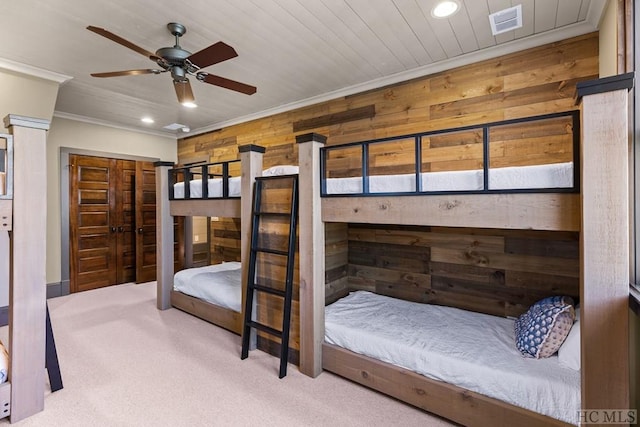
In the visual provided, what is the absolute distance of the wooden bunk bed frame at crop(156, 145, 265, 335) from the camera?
285cm

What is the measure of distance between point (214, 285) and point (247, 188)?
1363 mm

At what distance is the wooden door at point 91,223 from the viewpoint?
4.64m

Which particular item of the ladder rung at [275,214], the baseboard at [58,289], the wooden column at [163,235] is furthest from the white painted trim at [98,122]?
→ the ladder rung at [275,214]

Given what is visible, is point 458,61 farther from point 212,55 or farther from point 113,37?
point 113,37

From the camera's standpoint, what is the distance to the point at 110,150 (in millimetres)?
4992

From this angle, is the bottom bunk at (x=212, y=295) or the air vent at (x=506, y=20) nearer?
the air vent at (x=506, y=20)

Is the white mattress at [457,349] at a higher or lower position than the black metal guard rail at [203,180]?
lower

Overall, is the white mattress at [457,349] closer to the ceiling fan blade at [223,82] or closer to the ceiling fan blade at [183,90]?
the ceiling fan blade at [223,82]

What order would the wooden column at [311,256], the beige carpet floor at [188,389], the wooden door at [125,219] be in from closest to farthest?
the beige carpet floor at [188,389]
the wooden column at [311,256]
the wooden door at [125,219]

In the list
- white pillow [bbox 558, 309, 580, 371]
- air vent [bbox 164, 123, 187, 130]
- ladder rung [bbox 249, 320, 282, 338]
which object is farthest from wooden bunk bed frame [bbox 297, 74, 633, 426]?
air vent [bbox 164, 123, 187, 130]

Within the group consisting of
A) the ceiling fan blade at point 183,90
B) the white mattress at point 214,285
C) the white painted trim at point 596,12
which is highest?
the white painted trim at point 596,12

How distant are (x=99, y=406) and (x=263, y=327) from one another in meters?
1.16

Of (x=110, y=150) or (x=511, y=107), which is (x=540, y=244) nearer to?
(x=511, y=107)

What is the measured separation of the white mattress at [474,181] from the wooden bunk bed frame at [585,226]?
58mm
